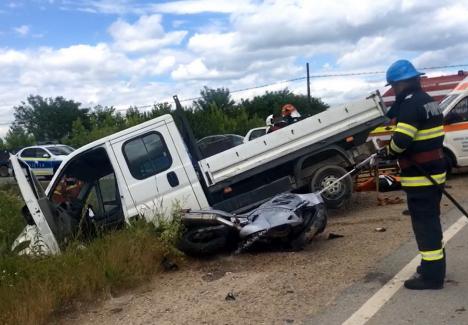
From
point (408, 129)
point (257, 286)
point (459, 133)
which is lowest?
point (459, 133)

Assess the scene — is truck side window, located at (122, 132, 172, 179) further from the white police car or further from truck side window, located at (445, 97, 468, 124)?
the white police car

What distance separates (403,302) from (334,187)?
162 inches

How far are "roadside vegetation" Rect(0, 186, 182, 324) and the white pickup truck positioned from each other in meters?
0.68

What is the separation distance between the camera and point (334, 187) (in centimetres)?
870

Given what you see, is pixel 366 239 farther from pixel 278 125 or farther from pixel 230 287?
pixel 278 125

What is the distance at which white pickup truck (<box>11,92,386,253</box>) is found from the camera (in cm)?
750

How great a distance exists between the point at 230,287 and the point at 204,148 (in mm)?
3329

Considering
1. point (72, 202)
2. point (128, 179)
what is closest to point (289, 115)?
point (128, 179)

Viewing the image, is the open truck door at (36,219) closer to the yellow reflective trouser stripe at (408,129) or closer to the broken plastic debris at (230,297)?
the broken plastic debris at (230,297)

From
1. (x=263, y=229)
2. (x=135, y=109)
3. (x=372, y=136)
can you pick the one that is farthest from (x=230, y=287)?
(x=135, y=109)

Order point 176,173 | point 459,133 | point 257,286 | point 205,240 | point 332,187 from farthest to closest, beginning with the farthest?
point 459,133 → point 332,187 → point 176,173 → point 205,240 → point 257,286

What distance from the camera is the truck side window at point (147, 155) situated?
779 cm

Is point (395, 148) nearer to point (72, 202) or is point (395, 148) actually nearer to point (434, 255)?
point (434, 255)

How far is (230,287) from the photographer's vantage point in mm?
5605
